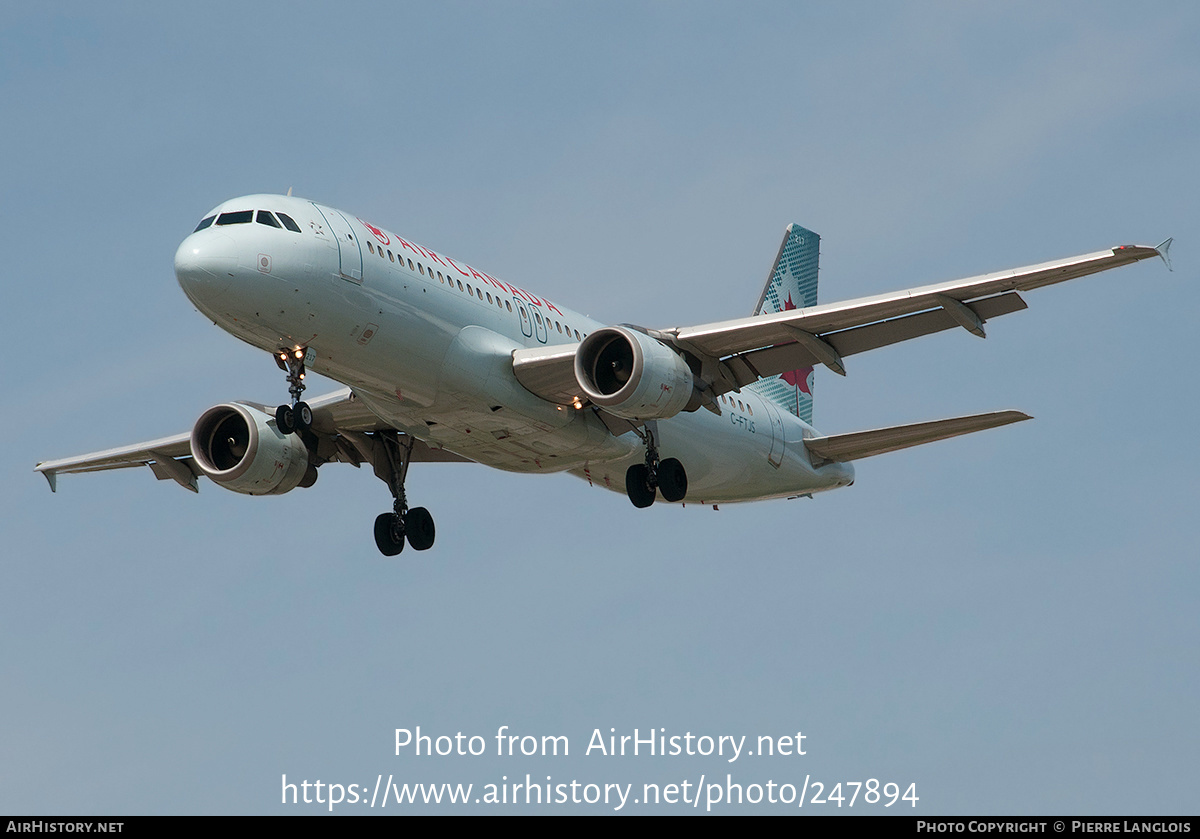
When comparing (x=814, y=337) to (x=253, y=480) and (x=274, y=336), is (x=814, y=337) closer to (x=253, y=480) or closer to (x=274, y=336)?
(x=274, y=336)

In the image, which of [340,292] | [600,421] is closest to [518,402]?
[600,421]

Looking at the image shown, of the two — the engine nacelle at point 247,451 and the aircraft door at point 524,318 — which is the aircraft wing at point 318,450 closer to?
the engine nacelle at point 247,451

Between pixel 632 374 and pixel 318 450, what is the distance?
9.29 metres

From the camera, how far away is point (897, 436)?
35.7 m

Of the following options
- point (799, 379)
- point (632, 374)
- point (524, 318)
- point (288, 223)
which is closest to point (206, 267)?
point (288, 223)

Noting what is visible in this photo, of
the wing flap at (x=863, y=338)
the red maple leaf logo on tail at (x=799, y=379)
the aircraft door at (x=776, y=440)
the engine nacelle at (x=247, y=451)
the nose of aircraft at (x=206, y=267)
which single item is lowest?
the nose of aircraft at (x=206, y=267)

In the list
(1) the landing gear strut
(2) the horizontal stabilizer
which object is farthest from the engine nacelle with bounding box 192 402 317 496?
(2) the horizontal stabilizer

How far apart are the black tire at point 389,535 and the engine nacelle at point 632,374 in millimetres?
7115

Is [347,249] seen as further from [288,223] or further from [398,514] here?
[398,514]

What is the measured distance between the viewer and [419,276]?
29.5m

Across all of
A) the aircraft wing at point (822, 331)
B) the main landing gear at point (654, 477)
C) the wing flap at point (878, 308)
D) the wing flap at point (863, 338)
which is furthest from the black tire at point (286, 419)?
the wing flap at point (863, 338)

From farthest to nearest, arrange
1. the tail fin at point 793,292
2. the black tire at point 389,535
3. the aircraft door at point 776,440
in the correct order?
the tail fin at point 793,292, the aircraft door at point 776,440, the black tire at point 389,535

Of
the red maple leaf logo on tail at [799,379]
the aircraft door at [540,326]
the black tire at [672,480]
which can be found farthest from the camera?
the red maple leaf logo on tail at [799,379]

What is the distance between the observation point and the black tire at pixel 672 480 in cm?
3356
